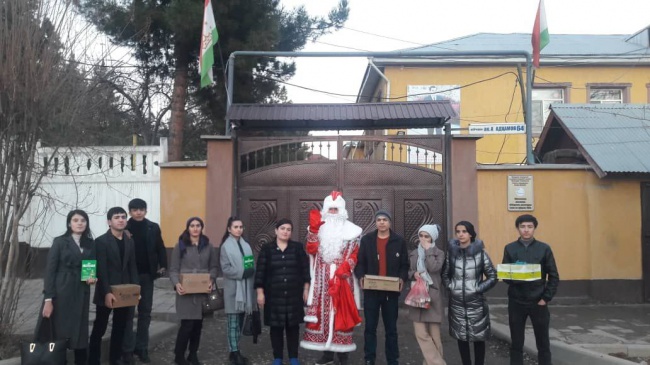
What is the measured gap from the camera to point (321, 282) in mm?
6832

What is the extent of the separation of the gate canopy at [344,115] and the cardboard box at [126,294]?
3991 millimetres

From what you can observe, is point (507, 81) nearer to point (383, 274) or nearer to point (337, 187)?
point (337, 187)

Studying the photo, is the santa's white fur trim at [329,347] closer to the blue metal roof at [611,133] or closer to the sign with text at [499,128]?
the blue metal roof at [611,133]

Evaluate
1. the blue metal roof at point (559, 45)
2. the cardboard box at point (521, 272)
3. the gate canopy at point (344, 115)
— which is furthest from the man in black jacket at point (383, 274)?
the blue metal roof at point (559, 45)

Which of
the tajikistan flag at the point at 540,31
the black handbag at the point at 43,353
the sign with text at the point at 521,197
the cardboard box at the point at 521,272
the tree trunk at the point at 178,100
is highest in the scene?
the tajikistan flag at the point at 540,31

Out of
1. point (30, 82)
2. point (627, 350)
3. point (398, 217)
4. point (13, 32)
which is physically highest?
point (13, 32)

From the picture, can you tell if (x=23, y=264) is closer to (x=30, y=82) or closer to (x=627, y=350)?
(x=30, y=82)

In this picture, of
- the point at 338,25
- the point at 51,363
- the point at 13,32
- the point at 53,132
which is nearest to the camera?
the point at 51,363

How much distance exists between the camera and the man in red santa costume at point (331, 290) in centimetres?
671

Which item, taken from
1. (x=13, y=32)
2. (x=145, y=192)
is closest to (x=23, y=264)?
(x=13, y=32)

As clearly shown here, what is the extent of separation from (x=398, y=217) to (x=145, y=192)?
4.66 metres

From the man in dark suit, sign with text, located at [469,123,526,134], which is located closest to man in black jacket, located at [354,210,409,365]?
the man in dark suit

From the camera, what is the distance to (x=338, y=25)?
1493 centimetres

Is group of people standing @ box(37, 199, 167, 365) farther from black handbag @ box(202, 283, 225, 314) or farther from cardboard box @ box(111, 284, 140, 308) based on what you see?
black handbag @ box(202, 283, 225, 314)
